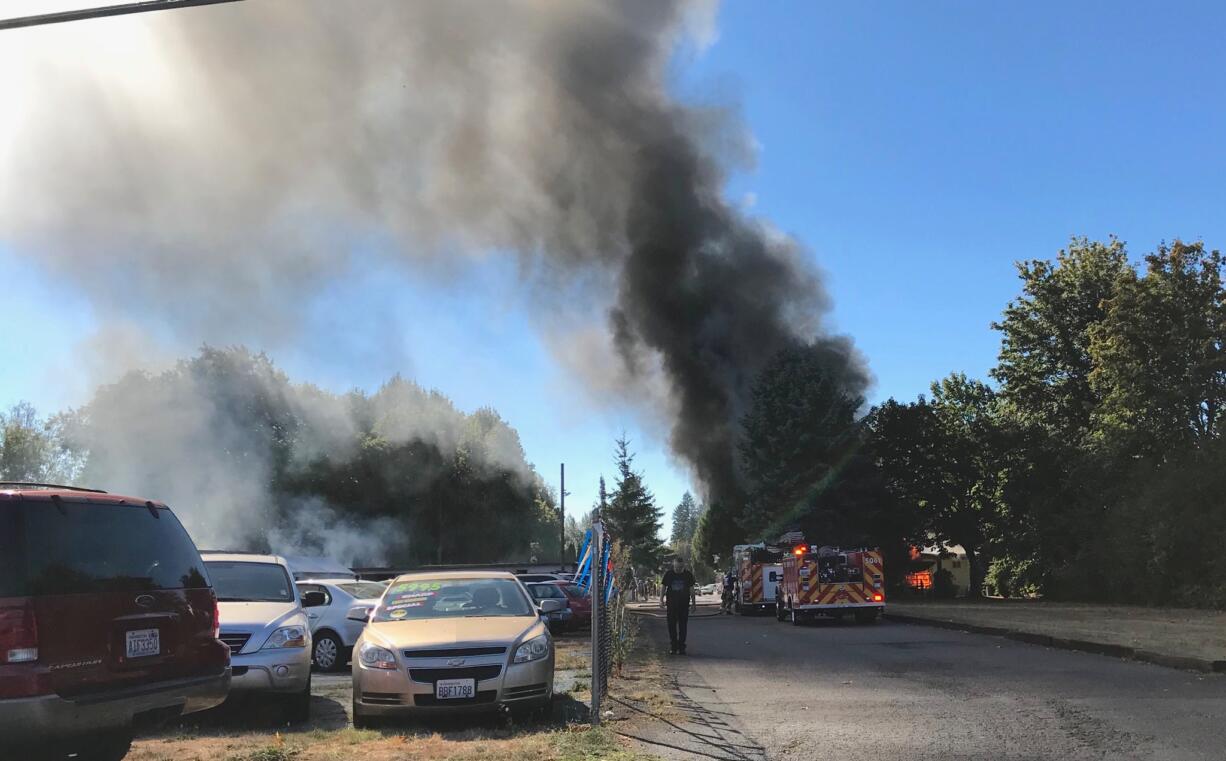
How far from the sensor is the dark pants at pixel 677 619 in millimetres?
14602

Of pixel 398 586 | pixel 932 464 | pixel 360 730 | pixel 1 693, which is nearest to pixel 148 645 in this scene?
pixel 1 693

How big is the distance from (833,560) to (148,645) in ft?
64.2

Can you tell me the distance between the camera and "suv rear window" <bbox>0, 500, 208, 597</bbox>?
14.6 feet

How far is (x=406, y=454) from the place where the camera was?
48.2 m

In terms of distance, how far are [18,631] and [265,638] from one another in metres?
3.95

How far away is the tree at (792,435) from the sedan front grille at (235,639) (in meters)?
32.4

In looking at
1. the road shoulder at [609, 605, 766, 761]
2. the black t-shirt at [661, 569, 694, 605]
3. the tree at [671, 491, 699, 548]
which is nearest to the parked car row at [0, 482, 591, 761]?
the road shoulder at [609, 605, 766, 761]

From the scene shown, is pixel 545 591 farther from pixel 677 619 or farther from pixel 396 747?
pixel 396 747

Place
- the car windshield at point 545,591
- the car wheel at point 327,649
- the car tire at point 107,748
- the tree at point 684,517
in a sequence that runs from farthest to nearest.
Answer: the tree at point 684,517, the car windshield at point 545,591, the car wheel at point 327,649, the car tire at point 107,748

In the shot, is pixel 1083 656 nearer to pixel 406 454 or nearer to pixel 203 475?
pixel 203 475

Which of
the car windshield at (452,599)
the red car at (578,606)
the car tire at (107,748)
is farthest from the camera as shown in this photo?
the red car at (578,606)

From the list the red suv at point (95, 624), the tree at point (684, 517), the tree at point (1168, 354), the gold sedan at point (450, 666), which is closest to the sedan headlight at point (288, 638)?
the gold sedan at point (450, 666)

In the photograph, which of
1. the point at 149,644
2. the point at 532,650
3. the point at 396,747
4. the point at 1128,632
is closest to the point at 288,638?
the point at 396,747

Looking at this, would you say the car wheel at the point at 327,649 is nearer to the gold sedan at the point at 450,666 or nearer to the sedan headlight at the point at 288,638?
the sedan headlight at the point at 288,638
